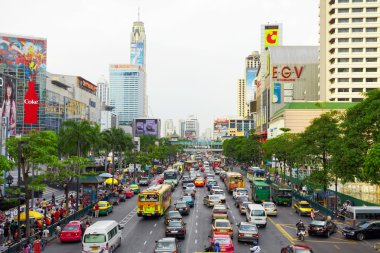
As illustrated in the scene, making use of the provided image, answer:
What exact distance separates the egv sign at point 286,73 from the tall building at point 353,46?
36.3m

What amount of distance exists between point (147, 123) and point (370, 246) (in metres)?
163

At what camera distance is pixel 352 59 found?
120m

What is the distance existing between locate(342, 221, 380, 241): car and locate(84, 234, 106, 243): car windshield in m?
19.7

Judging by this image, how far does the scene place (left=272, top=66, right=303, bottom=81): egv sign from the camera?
158m

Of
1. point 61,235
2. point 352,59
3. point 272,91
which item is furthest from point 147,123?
point 61,235

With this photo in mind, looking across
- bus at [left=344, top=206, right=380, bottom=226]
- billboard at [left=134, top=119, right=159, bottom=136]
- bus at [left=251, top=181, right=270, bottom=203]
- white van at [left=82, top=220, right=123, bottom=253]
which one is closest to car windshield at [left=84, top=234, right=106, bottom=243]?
white van at [left=82, top=220, right=123, bottom=253]

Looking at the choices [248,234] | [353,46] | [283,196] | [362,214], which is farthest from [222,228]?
[353,46]

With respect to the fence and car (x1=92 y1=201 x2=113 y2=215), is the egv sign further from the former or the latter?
the fence

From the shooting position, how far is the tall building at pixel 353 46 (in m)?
118

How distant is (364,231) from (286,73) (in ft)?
417

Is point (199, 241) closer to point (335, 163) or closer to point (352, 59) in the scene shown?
point (335, 163)

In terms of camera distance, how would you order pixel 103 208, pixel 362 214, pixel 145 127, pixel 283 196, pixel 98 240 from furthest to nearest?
pixel 145 127, pixel 283 196, pixel 103 208, pixel 362 214, pixel 98 240

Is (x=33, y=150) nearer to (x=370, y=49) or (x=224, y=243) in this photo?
(x=224, y=243)

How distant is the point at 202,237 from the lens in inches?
1419
